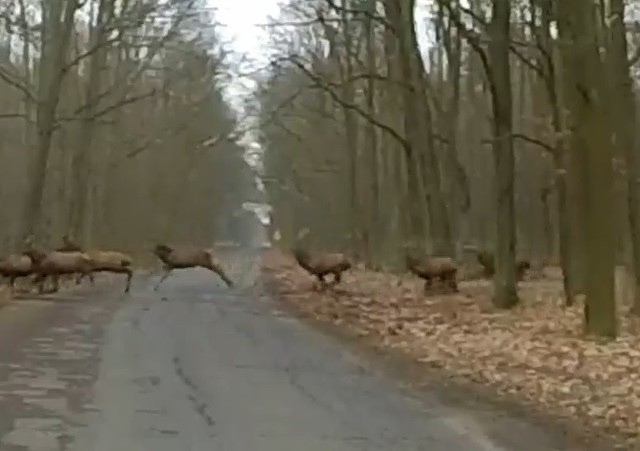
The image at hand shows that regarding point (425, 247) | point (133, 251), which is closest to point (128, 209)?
point (133, 251)

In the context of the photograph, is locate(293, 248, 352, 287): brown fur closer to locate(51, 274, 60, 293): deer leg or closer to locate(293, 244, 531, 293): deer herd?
locate(293, 244, 531, 293): deer herd

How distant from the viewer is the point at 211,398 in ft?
42.0

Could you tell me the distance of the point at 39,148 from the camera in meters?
35.2

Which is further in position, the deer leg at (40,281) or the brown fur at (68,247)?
the brown fur at (68,247)

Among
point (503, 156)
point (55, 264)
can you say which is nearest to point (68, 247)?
point (55, 264)

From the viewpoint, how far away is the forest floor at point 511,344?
1336cm

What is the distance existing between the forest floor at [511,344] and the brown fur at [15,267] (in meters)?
6.58

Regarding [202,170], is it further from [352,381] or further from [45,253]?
[352,381]

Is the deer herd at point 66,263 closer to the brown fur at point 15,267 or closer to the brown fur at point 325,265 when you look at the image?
the brown fur at point 15,267

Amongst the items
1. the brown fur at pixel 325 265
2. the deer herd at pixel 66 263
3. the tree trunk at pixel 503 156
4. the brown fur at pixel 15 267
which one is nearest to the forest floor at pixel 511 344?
the tree trunk at pixel 503 156

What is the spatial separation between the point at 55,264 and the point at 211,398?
21.5 metres

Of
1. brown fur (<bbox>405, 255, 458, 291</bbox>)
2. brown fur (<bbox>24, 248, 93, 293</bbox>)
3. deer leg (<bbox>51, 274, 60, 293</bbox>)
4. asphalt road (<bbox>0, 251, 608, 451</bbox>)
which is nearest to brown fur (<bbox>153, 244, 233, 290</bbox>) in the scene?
brown fur (<bbox>24, 248, 93, 293</bbox>)

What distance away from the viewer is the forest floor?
526 inches

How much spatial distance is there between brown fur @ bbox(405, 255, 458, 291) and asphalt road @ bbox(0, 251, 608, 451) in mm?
8165
